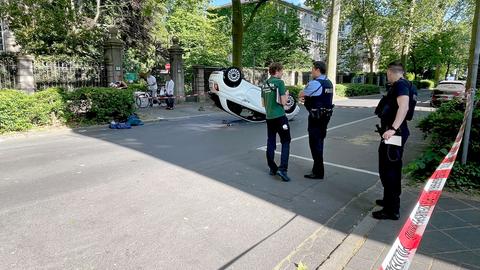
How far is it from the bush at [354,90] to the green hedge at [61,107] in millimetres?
19751

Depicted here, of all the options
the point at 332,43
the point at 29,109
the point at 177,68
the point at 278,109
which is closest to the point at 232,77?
the point at 29,109

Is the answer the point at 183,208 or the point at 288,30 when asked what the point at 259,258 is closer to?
the point at 183,208

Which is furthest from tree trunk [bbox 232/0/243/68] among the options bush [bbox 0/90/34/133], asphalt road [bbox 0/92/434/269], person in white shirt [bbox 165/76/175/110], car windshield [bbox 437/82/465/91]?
car windshield [bbox 437/82/465/91]

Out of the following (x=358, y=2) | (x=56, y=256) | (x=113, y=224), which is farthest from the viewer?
(x=358, y=2)

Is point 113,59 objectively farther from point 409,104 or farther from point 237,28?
point 409,104

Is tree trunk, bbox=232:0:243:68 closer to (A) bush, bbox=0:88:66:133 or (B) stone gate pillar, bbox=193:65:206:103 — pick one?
(B) stone gate pillar, bbox=193:65:206:103

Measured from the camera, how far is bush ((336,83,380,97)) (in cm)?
2829

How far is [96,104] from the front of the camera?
11539 mm

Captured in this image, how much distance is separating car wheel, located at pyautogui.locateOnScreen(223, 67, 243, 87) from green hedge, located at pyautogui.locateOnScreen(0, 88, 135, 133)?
3.38 meters

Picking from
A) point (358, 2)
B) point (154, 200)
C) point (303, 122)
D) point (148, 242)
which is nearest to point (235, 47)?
point (303, 122)

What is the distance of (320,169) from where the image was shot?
5.85 m

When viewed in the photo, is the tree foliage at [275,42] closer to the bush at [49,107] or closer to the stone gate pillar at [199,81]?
the stone gate pillar at [199,81]

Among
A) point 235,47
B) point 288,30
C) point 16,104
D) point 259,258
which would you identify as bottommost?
point 259,258

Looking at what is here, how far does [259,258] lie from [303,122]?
9855 millimetres
